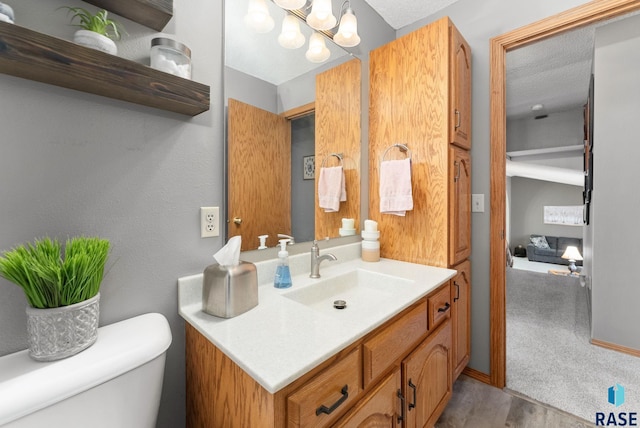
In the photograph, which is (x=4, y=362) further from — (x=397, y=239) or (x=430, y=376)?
(x=397, y=239)

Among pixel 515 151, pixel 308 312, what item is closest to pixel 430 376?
pixel 308 312

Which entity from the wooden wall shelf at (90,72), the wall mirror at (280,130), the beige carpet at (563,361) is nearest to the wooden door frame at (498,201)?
the beige carpet at (563,361)

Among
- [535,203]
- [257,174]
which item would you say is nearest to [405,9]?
[257,174]

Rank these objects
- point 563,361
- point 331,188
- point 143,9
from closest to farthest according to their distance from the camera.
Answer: point 143,9, point 331,188, point 563,361

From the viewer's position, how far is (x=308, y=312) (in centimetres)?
89

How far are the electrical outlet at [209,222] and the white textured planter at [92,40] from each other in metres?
0.53

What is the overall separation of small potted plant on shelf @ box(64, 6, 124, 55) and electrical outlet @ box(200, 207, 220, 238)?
526 millimetres

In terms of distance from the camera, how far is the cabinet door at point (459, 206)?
147 cm

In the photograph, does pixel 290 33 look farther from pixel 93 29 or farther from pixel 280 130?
pixel 93 29

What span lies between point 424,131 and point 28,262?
64.3 inches

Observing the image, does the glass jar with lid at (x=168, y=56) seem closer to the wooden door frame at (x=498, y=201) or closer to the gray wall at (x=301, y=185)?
the gray wall at (x=301, y=185)

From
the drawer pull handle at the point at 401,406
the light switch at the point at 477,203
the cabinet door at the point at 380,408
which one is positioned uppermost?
the light switch at the point at 477,203

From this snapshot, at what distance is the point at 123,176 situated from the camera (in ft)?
2.73

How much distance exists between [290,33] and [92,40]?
893 millimetres
